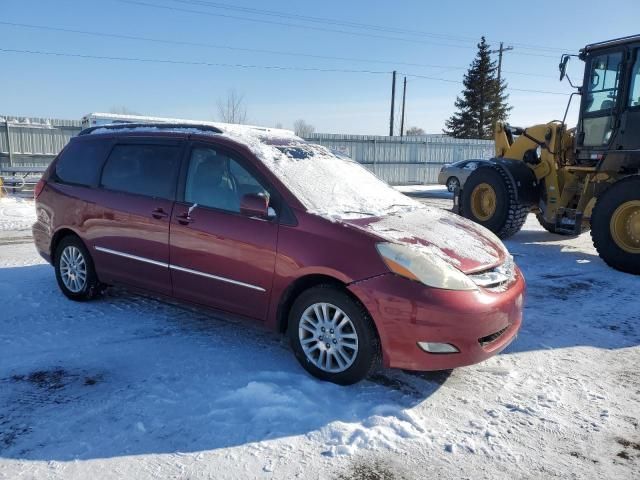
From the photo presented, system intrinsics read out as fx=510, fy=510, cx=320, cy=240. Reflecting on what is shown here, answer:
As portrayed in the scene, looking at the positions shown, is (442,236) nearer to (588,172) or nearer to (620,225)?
(620,225)

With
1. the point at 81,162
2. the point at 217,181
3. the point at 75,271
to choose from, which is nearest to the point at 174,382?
the point at 217,181

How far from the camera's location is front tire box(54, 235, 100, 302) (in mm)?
4980

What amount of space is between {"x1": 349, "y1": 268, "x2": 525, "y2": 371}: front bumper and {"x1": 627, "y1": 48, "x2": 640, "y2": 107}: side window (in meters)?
5.72

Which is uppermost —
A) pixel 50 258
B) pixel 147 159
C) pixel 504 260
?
pixel 147 159

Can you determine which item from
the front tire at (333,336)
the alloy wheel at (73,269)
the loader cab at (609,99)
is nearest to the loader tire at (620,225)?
the loader cab at (609,99)

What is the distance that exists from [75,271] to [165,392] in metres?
2.35

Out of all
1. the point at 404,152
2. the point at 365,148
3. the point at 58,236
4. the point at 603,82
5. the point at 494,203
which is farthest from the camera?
the point at 404,152

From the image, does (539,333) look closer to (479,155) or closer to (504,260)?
(504,260)

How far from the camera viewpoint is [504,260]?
3.90 meters

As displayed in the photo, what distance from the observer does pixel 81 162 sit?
514 cm

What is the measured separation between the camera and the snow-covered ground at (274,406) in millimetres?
2654

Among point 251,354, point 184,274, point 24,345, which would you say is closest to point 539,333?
point 251,354

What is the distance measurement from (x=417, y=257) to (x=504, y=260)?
0.99m

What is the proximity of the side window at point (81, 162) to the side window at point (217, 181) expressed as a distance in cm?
129
